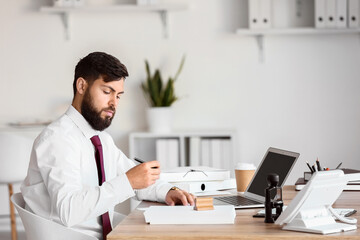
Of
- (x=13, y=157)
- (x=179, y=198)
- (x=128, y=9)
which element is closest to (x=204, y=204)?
(x=179, y=198)

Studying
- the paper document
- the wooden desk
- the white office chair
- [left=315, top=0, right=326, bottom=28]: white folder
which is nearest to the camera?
the wooden desk

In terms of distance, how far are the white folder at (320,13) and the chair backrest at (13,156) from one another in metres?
2.20

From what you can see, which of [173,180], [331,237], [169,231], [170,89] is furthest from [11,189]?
[331,237]

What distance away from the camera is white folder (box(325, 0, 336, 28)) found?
4.39 meters

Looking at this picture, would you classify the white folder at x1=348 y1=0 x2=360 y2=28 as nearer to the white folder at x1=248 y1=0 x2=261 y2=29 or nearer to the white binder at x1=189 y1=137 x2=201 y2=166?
the white folder at x1=248 y1=0 x2=261 y2=29

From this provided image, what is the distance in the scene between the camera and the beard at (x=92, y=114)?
2266 millimetres

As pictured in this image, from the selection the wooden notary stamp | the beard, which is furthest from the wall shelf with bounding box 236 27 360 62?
the wooden notary stamp

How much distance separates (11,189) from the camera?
4234 millimetres

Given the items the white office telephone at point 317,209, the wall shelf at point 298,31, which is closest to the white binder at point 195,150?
the wall shelf at point 298,31

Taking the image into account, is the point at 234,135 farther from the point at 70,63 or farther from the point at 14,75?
the point at 14,75

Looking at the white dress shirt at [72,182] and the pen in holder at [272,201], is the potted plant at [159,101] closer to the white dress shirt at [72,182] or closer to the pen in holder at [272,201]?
the white dress shirt at [72,182]

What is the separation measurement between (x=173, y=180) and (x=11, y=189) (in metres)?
2.07

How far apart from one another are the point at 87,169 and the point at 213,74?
257 cm

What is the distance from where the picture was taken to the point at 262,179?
2250 millimetres
